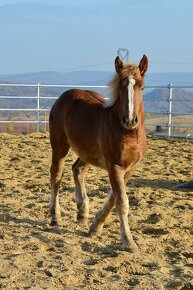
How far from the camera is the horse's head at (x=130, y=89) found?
198 inches

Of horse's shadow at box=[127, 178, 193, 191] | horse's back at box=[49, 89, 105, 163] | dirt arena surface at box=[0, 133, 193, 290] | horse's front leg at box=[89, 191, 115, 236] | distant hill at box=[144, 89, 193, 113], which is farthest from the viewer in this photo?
distant hill at box=[144, 89, 193, 113]

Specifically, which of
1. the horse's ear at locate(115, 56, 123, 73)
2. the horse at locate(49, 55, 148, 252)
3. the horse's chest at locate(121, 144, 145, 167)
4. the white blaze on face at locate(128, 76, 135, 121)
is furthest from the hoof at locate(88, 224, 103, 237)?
the horse's ear at locate(115, 56, 123, 73)

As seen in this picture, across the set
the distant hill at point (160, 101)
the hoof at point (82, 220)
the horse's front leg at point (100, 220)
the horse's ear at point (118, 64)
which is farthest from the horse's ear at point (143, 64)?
the distant hill at point (160, 101)

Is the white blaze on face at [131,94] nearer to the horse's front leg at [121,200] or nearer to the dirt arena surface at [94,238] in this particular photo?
the horse's front leg at [121,200]

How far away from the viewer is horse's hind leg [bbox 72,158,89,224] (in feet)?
20.8

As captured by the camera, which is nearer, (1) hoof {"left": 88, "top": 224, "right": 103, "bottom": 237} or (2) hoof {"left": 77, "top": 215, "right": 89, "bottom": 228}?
(1) hoof {"left": 88, "top": 224, "right": 103, "bottom": 237}

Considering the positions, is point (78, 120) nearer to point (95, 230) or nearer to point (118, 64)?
point (118, 64)

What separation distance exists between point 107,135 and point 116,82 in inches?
20.9

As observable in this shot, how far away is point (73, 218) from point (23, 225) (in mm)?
701

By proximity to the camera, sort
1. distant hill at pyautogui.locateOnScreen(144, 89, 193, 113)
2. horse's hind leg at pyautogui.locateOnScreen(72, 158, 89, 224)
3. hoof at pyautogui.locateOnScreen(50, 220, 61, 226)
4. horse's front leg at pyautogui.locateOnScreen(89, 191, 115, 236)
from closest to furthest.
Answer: horse's front leg at pyautogui.locateOnScreen(89, 191, 115, 236)
hoof at pyautogui.locateOnScreen(50, 220, 61, 226)
horse's hind leg at pyautogui.locateOnScreen(72, 158, 89, 224)
distant hill at pyautogui.locateOnScreen(144, 89, 193, 113)

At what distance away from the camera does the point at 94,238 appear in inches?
221

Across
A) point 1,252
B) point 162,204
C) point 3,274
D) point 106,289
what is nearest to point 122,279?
point 106,289

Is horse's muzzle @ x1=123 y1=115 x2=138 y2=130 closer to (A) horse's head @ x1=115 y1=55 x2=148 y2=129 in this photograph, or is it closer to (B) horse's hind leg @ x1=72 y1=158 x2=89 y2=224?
(A) horse's head @ x1=115 y1=55 x2=148 y2=129

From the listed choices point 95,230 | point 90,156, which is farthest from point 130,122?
point 95,230
